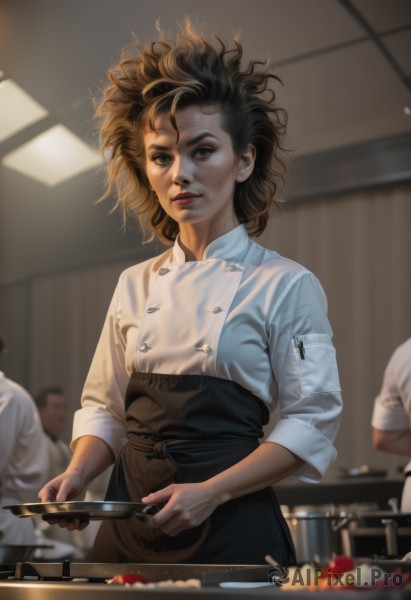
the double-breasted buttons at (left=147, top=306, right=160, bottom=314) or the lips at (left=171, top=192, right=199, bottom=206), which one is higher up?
the lips at (left=171, top=192, right=199, bottom=206)

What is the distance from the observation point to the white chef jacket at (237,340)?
4.34 feet

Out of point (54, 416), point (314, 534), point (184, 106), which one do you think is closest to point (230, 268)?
point (184, 106)

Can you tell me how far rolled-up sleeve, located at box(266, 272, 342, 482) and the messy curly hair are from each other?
0.25 metres

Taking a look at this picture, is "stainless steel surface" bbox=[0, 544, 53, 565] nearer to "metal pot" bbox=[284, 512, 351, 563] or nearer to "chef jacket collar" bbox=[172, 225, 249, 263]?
"chef jacket collar" bbox=[172, 225, 249, 263]

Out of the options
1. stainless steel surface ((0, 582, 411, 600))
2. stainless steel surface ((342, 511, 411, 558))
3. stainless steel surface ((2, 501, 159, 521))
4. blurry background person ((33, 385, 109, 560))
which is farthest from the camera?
blurry background person ((33, 385, 109, 560))

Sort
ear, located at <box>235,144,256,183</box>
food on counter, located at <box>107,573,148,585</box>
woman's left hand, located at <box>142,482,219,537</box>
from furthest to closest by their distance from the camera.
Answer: ear, located at <box>235,144,256,183</box> < woman's left hand, located at <box>142,482,219,537</box> < food on counter, located at <box>107,573,148,585</box>

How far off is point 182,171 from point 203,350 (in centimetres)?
28

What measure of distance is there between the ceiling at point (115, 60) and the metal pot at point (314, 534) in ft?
4.59

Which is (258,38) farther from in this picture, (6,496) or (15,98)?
(6,496)

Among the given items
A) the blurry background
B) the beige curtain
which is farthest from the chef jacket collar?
the beige curtain

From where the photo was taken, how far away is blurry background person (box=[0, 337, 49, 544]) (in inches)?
117

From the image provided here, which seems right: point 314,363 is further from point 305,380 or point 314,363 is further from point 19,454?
point 19,454

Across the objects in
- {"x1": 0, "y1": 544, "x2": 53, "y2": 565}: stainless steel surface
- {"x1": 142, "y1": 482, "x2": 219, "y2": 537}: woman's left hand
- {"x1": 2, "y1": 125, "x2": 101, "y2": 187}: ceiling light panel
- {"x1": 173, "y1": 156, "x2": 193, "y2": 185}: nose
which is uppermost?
{"x1": 2, "y1": 125, "x2": 101, "y2": 187}: ceiling light panel

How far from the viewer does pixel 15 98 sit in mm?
4102
